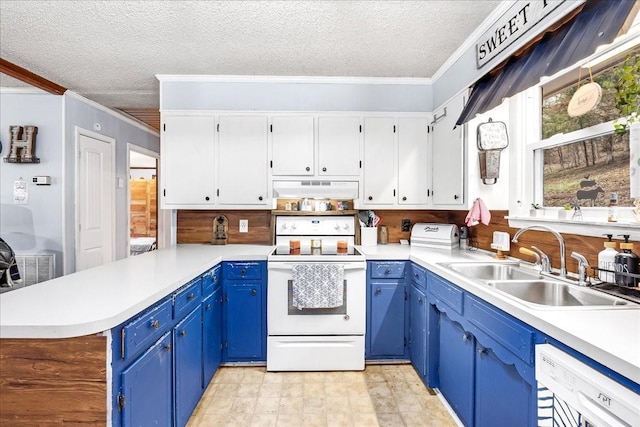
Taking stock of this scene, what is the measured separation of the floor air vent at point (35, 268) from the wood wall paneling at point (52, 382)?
111 inches

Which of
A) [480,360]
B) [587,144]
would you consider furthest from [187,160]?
[587,144]

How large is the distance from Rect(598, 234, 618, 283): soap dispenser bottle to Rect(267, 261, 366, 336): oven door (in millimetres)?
1443

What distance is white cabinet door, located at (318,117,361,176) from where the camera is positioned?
3.00 meters

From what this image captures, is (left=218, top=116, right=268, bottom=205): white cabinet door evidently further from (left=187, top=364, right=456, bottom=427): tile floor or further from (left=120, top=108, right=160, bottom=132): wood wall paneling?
(left=120, top=108, right=160, bottom=132): wood wall paneling

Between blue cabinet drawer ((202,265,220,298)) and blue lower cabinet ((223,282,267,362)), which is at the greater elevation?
blue cabinet drawer ((202,265,220,298))

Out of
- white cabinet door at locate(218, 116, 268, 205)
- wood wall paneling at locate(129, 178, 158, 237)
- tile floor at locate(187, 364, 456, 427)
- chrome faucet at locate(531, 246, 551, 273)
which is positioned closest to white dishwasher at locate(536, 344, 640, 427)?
chrome faucet at locate(531, 246, 551, 273)

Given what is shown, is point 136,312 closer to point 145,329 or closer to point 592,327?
point 145,329

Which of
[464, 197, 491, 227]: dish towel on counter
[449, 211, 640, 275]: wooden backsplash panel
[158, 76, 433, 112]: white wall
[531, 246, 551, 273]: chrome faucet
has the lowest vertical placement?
[531, 246, 551, 273]: chrome faucet

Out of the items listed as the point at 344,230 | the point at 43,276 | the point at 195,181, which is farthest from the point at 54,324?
the point at 43,276

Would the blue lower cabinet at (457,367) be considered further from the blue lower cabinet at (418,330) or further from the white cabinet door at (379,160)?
the white cabinet door at (379,160)

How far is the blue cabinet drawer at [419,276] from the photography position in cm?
236

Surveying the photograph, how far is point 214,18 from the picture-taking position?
2.10 metres

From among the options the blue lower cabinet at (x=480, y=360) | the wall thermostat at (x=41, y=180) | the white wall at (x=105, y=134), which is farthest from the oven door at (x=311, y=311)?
the wall thermostat at (x=41, y=180)

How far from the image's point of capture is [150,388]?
144cm
